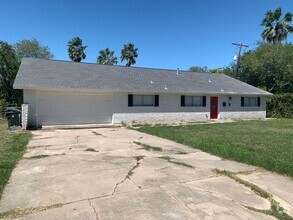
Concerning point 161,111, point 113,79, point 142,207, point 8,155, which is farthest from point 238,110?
point 142,207

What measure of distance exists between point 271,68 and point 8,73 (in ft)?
97.1

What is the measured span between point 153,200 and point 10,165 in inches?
155

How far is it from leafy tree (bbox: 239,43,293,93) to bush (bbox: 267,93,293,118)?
637 centimetres

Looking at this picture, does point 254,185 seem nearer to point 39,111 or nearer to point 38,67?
point 39,111

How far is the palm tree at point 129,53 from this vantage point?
43.0 m

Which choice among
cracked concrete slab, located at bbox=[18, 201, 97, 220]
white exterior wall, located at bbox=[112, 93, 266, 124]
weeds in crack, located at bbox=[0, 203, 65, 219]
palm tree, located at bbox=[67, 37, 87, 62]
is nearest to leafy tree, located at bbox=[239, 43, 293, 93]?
white exterior wall, located at bbox=[112, 93, 266, 124]

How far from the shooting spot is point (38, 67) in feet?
55.3

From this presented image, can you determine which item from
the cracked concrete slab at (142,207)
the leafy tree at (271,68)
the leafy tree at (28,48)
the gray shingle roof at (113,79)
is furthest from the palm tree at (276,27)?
the cracked concrete slab at (142,207)

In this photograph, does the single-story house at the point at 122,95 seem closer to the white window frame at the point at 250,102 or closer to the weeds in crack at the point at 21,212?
the white window frame at the point at 250,102

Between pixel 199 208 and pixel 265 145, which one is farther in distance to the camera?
pixel 265 145

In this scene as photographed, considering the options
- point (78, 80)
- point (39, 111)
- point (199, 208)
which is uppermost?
point (78, 80)

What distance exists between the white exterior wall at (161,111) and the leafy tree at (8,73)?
34.8ft

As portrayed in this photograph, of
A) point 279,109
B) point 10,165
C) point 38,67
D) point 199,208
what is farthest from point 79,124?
point 279,109

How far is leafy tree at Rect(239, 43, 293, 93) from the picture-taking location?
29.0m
